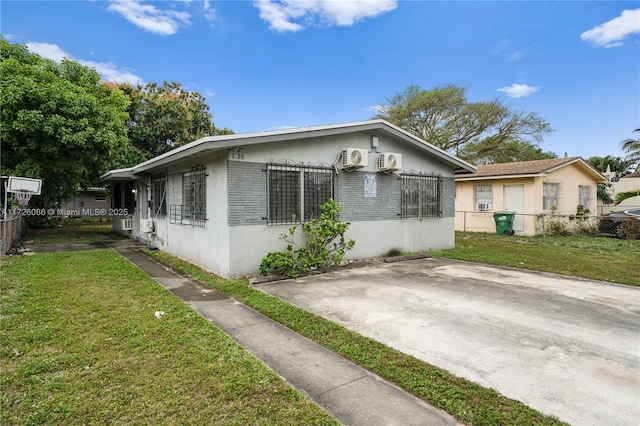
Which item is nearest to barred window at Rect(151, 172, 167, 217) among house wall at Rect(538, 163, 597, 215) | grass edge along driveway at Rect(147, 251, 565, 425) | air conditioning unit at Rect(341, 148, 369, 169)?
air conditioning unit at Rect(341, 148, 369, 169)

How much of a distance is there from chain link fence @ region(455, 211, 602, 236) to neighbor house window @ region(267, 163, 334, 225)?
9.53 meters

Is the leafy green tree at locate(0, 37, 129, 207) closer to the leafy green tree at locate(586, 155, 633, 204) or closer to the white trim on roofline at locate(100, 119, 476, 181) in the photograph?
the white trim on roofline at locate(100, 119, 476, 181)

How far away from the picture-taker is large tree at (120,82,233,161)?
68.6 feet

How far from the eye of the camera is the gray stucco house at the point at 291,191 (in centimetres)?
654

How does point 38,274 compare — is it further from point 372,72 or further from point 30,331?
point 372,72

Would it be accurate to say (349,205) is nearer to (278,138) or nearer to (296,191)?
(296,191)

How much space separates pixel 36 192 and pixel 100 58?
15.3m

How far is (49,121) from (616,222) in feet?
68.8

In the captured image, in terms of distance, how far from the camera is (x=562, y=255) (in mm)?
9344

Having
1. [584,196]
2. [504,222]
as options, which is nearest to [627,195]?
[584,196]

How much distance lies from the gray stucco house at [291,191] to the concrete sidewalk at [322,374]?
7.19 ft

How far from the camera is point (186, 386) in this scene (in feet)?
8.71

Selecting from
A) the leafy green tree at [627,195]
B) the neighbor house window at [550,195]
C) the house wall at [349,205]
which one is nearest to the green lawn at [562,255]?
the house wall at [349,205]

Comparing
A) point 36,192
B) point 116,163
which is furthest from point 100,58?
point 36,192
